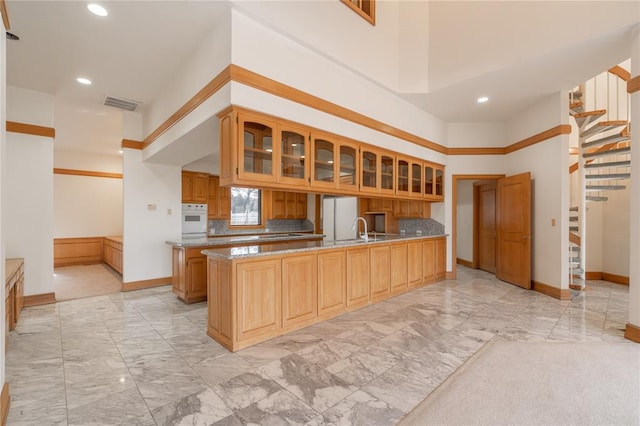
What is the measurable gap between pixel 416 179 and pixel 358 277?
228 cm

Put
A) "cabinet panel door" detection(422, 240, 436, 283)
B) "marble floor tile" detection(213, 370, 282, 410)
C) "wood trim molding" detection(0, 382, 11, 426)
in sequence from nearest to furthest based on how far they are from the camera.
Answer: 1. "wood trim molding" detection(0, 382, 11, 426)
2. "marble floor tile" detection(213, 370, 282, 410)
3. "cabinet panel door" detection(422, 240, 436, 283)

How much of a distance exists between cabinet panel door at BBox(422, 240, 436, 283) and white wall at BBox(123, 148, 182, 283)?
4.65 m

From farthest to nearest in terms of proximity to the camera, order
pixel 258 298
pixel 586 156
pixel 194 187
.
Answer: pixel 194 187
pixel 586 156
pixel 258 298

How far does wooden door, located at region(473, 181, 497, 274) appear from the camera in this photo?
631 cm

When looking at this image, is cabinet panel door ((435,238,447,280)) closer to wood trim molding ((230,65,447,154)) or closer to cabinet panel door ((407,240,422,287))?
cabinet panel door ((407,240,422,287))

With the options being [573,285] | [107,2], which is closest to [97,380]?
[107,2]

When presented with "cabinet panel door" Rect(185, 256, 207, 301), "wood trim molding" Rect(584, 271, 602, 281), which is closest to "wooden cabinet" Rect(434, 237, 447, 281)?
"wood trim molding" Rect(584, 271, 602, 281)

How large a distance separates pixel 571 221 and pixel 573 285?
1152 mm

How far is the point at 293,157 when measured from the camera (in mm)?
3236

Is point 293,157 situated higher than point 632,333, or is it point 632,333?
point 293,157

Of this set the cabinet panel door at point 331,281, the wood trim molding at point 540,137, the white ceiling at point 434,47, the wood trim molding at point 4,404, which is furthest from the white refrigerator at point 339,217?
the wood trim molding at point 4,404

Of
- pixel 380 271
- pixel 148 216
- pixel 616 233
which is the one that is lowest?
pixel 380 271

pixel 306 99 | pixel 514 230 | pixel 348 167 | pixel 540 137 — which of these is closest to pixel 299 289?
pixel 348 167

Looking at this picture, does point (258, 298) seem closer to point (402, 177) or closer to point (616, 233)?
point (402, 177)
